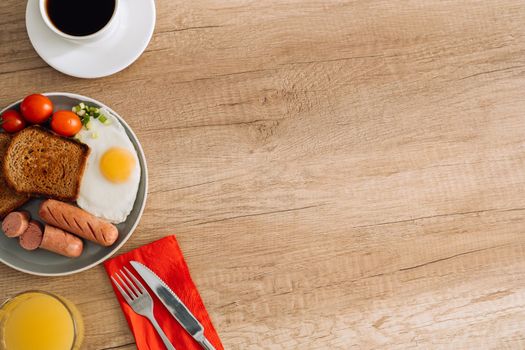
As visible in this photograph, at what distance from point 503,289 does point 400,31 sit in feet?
2.33

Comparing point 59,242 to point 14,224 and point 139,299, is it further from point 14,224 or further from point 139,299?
point 139,299

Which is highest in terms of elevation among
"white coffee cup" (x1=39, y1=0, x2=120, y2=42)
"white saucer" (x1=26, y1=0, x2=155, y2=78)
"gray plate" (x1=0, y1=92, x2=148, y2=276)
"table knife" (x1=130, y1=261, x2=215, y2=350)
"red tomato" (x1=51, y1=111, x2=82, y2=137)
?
"white coffee cup" (x1=39, y1=0, x2=120, y2=42)

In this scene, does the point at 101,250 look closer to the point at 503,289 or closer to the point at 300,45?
the point at 300,45

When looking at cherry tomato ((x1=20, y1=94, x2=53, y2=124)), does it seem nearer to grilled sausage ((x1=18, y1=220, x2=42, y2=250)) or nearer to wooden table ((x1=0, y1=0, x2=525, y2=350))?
wooden table ((x1=0, y1=0, x2=525, y2=350))

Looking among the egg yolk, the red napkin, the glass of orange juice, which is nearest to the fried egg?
the egg yolk

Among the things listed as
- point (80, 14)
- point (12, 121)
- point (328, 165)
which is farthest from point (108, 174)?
point (328, 165)

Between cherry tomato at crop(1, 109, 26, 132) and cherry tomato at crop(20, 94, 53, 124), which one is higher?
cherry tomato at crop(20, 94, 53, 124)

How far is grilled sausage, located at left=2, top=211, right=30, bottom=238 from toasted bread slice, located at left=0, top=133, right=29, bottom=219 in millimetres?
24

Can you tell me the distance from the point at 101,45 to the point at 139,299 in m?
0.59

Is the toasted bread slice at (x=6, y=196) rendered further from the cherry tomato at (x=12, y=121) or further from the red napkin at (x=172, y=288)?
the red napkin at (x=172, y=288)

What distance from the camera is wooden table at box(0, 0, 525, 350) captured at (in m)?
1.29

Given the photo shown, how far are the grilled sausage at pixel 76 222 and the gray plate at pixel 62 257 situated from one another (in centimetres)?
4

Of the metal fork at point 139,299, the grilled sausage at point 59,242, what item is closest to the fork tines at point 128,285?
the metal fork at point 139,299

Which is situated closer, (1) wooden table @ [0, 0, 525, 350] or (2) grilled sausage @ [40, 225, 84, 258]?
(2) grilled sausage @ [40, 225, 84, 258]
